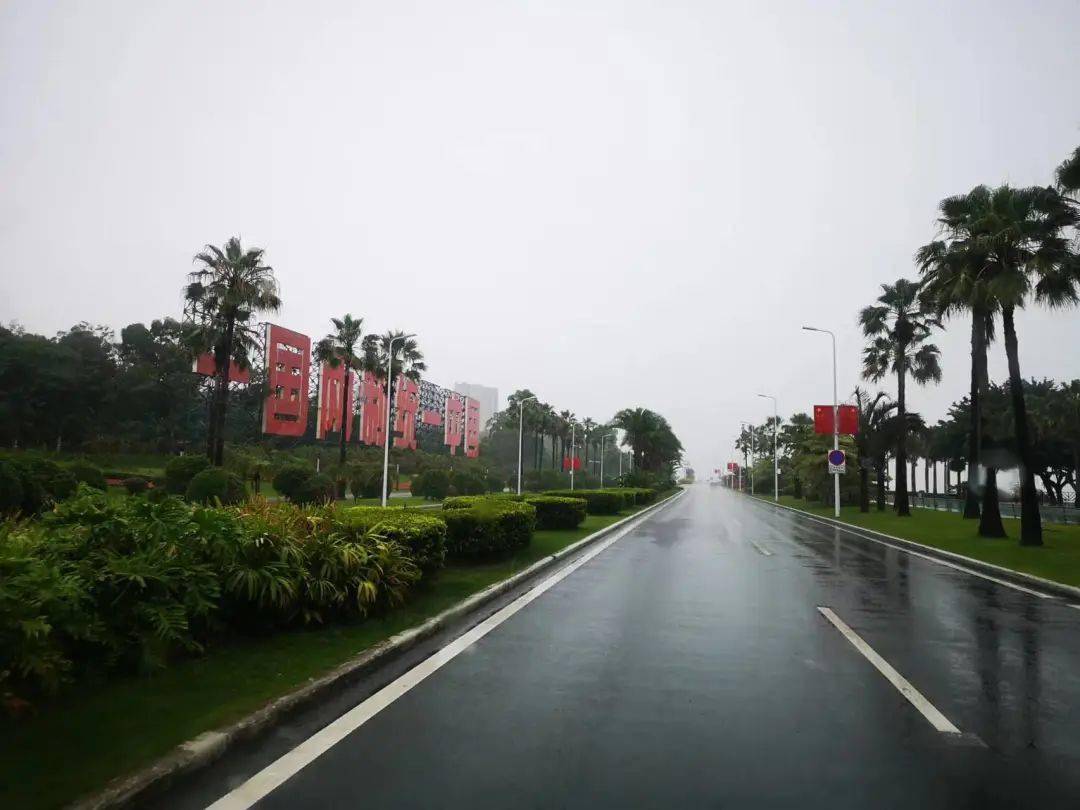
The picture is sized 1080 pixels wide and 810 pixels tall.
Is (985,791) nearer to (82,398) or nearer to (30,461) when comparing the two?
(30,461)

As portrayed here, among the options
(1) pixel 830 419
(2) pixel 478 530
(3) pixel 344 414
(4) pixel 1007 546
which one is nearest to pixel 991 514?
(4) pixel 1007 546

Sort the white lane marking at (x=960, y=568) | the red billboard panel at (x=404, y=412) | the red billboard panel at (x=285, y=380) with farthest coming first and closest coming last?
the red billboard panel at (x=404, y=412) → the red billboard panel at (x=285, y=380) → the white lane marking at (x=960, y=568)

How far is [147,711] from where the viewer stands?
4.85 m

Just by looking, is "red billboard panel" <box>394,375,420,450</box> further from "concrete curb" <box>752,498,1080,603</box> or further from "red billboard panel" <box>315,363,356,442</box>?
"concrete curb" <box>752,498,1080,603</box>

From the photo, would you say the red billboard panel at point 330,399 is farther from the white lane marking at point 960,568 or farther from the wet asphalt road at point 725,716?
the wet asphalt road at point 725,716

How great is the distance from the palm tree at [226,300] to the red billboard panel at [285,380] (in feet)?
34.7

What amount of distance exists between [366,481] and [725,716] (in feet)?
139

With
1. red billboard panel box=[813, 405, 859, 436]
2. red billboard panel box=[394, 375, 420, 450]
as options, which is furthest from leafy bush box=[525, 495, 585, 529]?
red billboard panel box=[394, 375, 420, 450]

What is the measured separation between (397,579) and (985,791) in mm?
5964

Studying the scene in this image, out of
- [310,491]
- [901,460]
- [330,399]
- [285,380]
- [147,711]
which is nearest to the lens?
[147,711]

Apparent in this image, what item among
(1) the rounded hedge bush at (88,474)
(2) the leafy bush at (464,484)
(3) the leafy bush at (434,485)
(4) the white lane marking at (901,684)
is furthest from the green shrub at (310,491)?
(4) the white lane marking at (901,684)

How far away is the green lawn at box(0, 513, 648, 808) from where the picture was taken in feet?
12.6

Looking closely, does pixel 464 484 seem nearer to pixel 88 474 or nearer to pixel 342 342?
pixel 342 342

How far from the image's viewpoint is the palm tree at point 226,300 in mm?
34156
